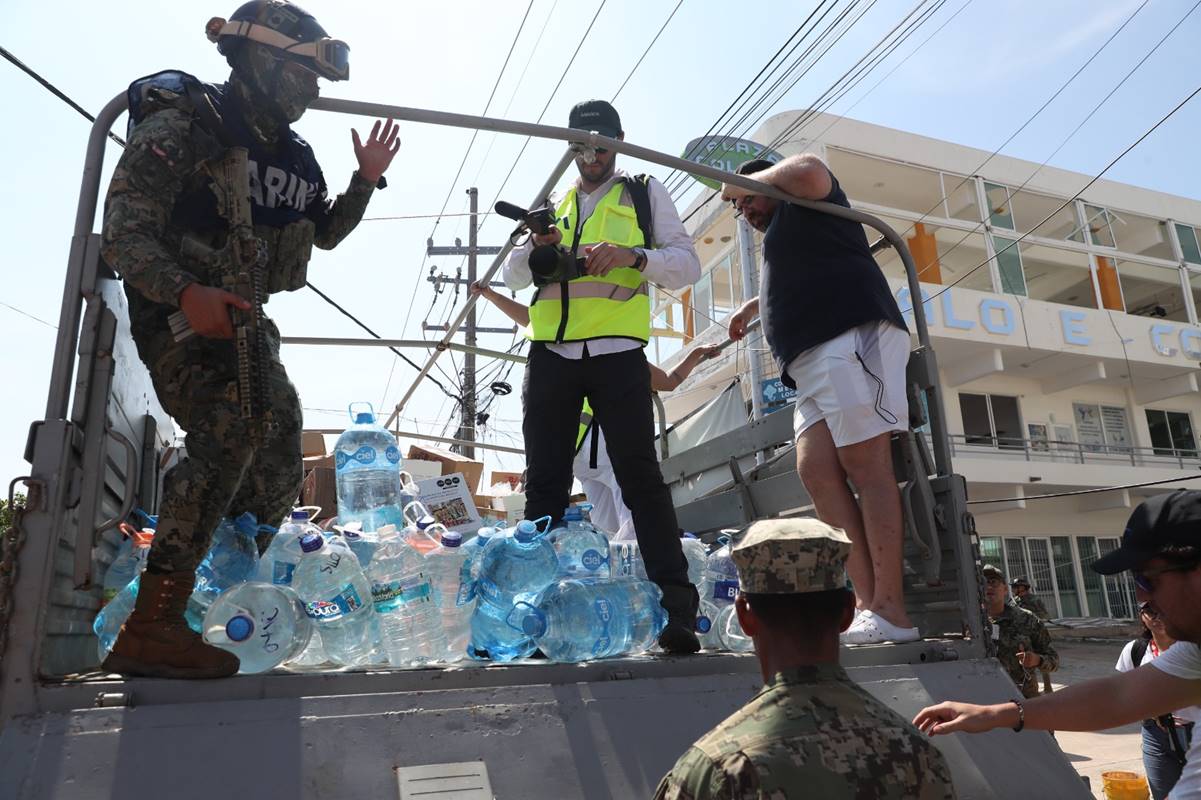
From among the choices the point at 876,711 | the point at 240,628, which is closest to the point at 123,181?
the point at 240,628

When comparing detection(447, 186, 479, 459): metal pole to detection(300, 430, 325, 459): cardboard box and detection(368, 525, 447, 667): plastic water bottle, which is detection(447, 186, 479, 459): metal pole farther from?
detection(368, 525, 447, 667): plastic water bottle

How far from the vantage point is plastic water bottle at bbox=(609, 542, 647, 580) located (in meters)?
3.55

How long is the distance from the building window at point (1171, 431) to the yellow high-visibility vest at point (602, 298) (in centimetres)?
2340

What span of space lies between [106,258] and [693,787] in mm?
1799

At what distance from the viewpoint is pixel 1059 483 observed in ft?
62.5

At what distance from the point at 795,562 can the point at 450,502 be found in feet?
9.69

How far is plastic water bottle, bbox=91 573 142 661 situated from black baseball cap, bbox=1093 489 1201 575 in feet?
8.19

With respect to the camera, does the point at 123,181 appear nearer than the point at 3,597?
No

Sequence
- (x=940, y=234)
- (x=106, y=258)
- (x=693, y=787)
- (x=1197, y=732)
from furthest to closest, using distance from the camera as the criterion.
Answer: (x=940, y=234), (x=1197, y=732), (x=106, y=258), (x=693, y=787)

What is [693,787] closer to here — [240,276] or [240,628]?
[240,628]

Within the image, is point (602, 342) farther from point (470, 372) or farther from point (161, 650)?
point (470, 372)

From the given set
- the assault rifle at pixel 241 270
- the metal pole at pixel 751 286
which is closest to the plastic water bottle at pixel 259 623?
the assault rifle at pixel 241 270

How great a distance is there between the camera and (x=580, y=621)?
2.62 m

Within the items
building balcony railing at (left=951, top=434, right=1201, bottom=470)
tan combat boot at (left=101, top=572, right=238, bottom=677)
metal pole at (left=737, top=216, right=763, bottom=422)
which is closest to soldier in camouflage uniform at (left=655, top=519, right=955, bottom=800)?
tan combat boot at (left=101, top=572, right=238, bottom=677)
